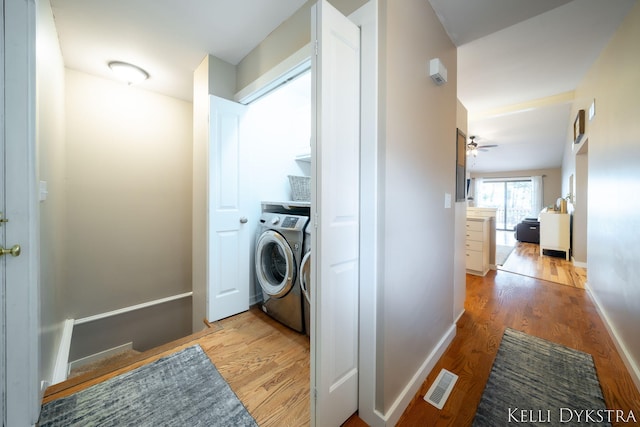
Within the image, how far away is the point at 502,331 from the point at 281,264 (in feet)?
6.73

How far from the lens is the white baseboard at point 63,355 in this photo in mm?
1570

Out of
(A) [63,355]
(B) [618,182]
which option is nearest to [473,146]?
(B) [618,182]

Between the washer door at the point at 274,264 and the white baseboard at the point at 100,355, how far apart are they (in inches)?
66.5

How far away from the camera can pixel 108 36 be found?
5.68 feet

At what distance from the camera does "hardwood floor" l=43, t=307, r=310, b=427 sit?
1.23m

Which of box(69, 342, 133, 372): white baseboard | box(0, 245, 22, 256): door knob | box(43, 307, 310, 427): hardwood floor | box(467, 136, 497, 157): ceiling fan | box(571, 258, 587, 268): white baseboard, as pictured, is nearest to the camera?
box(0, 245, 22, 256): door knob

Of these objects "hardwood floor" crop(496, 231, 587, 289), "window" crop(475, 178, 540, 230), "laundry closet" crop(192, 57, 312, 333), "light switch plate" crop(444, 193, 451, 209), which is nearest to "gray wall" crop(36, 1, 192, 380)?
"laundry closet" crop(192, 57, 312, 333)

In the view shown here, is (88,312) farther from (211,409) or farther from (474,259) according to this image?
(474,259)

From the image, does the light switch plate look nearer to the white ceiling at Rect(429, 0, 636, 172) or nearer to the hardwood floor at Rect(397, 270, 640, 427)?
the hardwood floor at Rect(397, 270, 640, 427)

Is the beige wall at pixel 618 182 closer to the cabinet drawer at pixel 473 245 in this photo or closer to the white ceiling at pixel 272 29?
the white ceiling at pixel 272 29

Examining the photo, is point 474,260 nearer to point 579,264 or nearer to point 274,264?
point 579,264

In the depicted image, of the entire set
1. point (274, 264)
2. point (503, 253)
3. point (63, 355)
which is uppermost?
point (274, 264)

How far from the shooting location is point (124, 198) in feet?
8.09

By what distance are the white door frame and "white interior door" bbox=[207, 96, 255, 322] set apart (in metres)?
1.02
